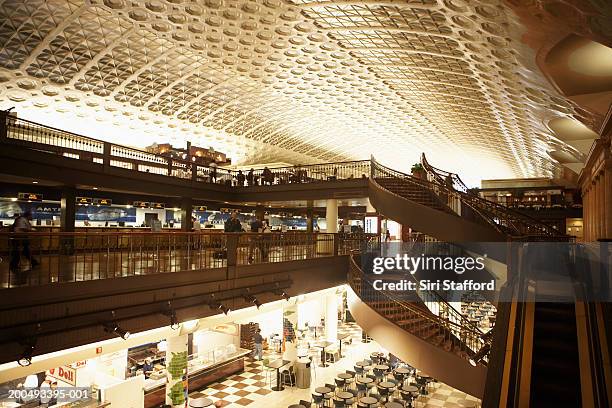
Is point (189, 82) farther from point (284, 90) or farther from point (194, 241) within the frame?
point (194, 241)

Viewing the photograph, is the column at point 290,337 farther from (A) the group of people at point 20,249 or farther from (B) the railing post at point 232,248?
(A) the group of people at point 20,249

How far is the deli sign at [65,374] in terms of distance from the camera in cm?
1086

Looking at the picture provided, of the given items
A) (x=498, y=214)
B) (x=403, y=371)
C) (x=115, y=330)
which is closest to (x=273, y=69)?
(x=498, y=214)

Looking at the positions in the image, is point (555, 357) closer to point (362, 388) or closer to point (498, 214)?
point (498, 214)

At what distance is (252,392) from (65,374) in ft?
19.4

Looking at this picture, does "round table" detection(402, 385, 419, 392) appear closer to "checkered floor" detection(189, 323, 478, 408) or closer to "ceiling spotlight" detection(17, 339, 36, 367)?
"checkered floor" detection(189, 323, 478, 408)

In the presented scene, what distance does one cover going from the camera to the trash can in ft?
48.0

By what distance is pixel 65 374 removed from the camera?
36.5 ft

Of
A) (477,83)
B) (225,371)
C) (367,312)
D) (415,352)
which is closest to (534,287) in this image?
(415,352)

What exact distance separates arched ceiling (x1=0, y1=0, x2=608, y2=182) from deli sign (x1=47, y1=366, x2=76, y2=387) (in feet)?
44.8

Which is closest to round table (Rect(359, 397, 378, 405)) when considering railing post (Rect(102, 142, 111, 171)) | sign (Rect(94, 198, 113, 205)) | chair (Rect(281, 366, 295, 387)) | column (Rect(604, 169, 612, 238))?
chair (Rect(281, 366, 295, 387))

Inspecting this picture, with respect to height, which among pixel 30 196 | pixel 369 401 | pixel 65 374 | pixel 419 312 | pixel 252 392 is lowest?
pixel 252 392

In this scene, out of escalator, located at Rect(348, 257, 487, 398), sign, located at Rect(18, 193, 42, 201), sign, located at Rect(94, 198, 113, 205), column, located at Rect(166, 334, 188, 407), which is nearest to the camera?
escalator, located at Rect(348, 257, 487, 398)

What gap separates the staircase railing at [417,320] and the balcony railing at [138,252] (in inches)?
86.7
